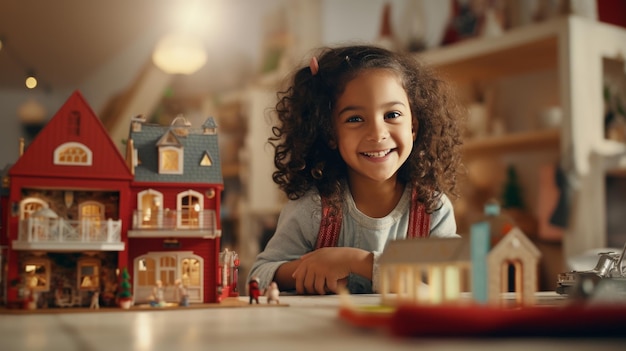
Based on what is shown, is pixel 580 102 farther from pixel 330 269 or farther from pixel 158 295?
pixel 158 295

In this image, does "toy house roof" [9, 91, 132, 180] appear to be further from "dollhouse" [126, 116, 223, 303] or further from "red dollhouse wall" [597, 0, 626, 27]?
"red dollhouse wall" [597, 0, 626, 27]

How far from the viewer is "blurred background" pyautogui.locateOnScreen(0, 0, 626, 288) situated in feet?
10.7

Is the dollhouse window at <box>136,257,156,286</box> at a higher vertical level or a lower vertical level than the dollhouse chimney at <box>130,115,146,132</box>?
lower

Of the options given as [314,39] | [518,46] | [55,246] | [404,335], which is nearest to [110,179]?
[55,246]

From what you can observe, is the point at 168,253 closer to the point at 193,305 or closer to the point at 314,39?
the point at 193,305

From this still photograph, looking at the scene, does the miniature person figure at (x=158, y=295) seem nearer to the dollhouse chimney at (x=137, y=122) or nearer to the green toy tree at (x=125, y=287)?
the green toy tree at (x=125, y=287)

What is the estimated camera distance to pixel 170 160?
1203 millimetres

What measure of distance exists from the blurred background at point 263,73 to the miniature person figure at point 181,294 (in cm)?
174

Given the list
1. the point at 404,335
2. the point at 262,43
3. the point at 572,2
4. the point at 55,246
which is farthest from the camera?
the point at 262,43

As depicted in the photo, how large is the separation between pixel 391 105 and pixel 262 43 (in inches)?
135

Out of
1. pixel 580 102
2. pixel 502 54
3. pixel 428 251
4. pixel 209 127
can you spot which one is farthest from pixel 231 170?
pixel 428 251

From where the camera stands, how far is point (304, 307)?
3.71ft

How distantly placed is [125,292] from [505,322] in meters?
0.63

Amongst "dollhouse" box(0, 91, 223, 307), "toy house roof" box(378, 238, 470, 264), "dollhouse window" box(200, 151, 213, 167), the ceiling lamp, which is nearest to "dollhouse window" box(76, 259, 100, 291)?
"dollhouse" box(0, 91, 223, 307)
